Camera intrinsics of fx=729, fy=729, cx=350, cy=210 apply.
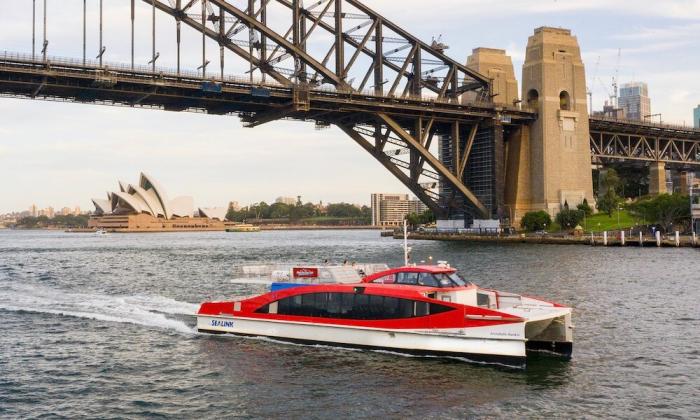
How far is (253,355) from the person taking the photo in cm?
2530

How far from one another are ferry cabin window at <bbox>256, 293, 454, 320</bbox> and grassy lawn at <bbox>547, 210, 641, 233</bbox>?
82261 millimetres

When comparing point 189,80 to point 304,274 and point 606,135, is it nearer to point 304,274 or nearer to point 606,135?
point 304,274

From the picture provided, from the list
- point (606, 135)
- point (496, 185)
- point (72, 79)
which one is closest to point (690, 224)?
point (496, 185)

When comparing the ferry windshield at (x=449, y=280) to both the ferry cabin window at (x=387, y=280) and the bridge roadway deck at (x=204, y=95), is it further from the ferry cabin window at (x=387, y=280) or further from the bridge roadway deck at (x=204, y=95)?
the bridge roadway deck at (x=204, y=95)

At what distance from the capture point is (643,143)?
447ft

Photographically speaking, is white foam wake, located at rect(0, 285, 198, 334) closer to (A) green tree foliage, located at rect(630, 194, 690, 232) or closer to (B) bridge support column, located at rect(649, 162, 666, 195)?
(A) green tree foliage, located at rect(630, 194, 690, 232)

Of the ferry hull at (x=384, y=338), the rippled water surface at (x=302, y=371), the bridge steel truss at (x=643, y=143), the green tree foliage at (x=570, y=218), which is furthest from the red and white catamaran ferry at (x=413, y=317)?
the bridge steel truss at (x=643, y=143)

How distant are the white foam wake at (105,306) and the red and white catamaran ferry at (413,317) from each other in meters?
4.84

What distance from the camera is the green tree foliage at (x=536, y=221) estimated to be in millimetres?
102688

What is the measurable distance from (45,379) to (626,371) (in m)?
18.3

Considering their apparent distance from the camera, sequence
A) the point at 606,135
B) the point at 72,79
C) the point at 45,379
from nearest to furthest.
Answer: the point at 45,379 → the point at 72,79 → the point at 606,135

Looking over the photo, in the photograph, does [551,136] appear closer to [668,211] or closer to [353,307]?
[668,211]

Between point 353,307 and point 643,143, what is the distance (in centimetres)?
12455

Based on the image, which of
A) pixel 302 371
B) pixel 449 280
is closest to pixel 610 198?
pixel 449 280
